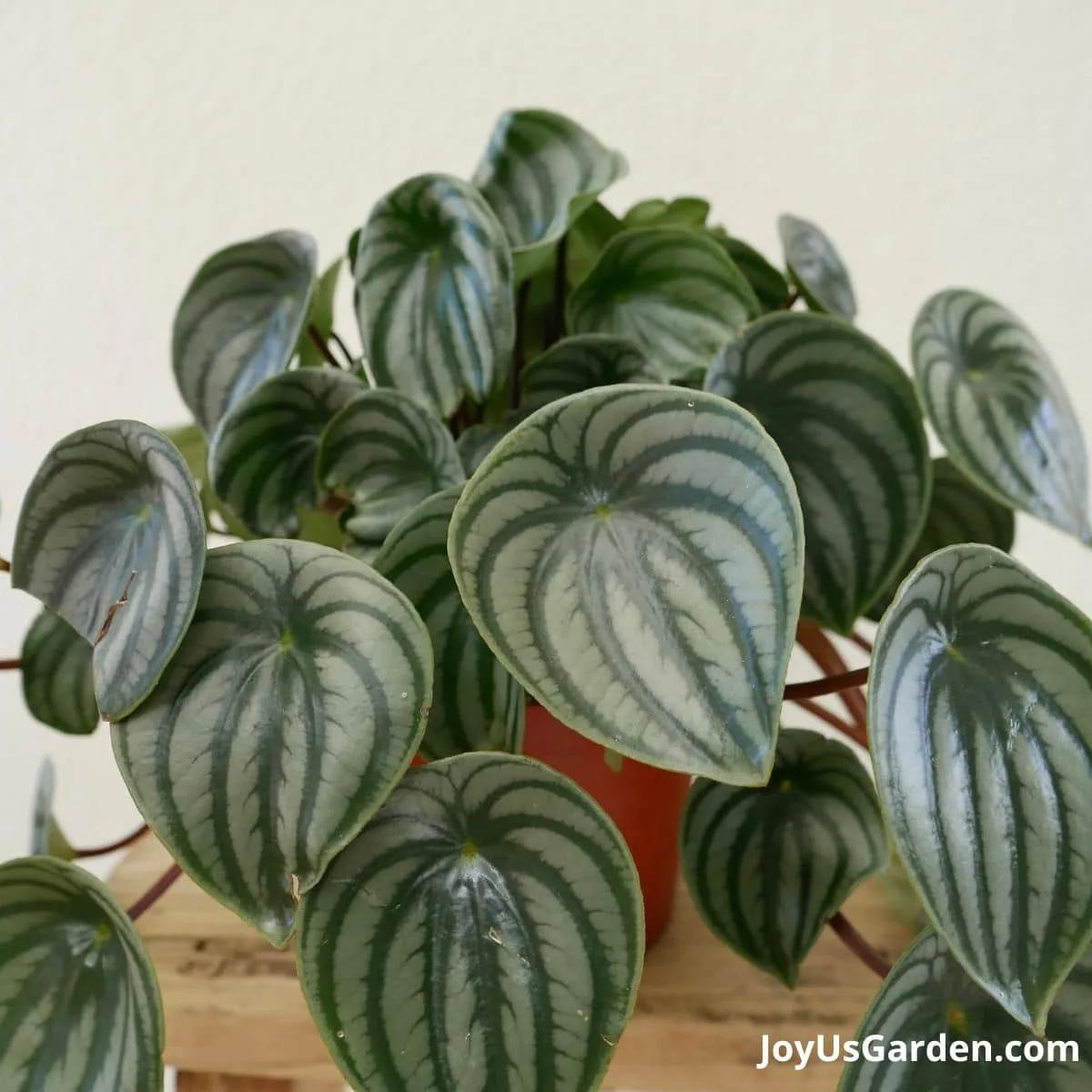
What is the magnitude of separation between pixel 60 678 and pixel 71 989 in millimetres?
274

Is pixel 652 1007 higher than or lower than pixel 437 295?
lower

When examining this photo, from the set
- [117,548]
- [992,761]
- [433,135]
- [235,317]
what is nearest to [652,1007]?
[992,761]

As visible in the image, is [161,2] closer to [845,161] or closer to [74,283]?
[74,283]

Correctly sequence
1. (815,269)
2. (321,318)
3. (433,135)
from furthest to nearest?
(433,135)
(321,318)
(815,269)

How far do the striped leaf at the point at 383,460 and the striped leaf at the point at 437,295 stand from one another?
0.11 feet

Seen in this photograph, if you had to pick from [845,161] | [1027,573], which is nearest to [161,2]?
[845,161]

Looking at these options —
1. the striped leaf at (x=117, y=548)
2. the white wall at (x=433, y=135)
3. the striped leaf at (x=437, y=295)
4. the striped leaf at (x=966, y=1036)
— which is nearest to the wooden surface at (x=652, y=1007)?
the striped leaf at (x=966, y=1036)

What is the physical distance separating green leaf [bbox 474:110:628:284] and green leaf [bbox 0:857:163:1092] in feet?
1.66

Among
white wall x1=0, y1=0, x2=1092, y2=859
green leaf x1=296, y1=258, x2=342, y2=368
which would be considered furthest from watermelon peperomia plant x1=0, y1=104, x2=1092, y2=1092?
white wall x1=0, y1=0, x2=1092, y2=859

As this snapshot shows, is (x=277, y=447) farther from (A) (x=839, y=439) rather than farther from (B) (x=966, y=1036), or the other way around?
(B) (x=966, y=1036)

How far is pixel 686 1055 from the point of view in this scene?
24.5 inches

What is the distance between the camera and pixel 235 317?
2.46ft

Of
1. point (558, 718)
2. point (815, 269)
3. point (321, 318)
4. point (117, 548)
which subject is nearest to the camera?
point (558, 718)

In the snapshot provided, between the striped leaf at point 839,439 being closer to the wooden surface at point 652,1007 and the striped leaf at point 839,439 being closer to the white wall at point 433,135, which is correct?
the wooden surface at point 652,1007
